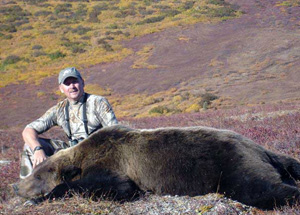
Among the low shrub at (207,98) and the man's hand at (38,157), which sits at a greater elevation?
the man's hand at (38,157)

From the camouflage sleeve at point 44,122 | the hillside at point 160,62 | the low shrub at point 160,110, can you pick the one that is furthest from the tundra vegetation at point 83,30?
the camouflage sleeve at point 44,122

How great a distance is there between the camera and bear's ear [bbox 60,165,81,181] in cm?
477

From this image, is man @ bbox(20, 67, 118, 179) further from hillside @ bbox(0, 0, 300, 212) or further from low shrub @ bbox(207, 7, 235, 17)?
low shrub @ bbox(207, 7, 235, 17)

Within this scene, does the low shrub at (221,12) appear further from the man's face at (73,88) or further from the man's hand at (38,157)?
the man's hand at (38,157)

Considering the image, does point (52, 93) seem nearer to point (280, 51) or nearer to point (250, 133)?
point (280, 51)

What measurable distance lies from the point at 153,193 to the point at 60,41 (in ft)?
117

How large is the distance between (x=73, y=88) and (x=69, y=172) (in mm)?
1515

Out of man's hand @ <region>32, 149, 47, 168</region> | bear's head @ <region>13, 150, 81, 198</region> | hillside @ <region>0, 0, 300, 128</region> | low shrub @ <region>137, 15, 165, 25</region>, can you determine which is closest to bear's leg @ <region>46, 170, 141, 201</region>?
bear's head @ <region>13, 150, 81, 198</region>

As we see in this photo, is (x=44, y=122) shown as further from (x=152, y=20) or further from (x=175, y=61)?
(x=152, y=20)

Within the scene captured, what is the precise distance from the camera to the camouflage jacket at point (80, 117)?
5.70m

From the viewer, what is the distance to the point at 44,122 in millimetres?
5844

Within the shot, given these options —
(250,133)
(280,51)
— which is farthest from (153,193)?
(280,51)

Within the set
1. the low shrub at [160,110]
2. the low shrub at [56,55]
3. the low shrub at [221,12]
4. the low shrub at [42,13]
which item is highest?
the low shrub at [42,13]

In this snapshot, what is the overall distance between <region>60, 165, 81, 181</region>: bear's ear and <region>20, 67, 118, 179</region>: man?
0.87 meters
